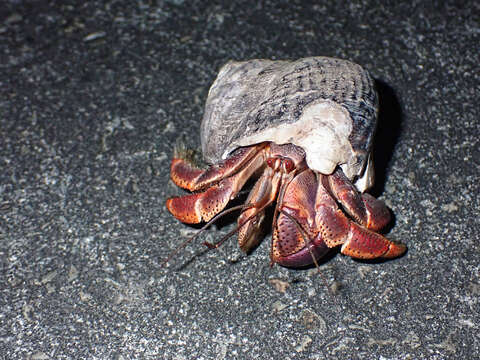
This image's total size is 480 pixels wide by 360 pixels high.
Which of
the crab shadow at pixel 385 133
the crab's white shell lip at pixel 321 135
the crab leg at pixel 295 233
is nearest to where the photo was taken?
the crab's white shell lip at pixel 321 135

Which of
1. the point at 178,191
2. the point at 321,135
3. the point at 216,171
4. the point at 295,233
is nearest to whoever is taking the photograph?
the point at 321,135

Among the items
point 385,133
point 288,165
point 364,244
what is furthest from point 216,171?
point 385,133

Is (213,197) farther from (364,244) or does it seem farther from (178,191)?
(364,244)

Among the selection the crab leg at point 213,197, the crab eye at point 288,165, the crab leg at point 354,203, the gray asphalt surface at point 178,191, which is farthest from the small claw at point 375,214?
the crab leg at point 213,197

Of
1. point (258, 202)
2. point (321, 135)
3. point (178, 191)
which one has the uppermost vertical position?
point (321, 135)

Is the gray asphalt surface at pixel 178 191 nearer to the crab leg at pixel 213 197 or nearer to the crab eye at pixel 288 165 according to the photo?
the crab leg at pixel 213 197

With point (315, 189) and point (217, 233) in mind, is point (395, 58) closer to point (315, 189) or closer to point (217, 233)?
point (315, 189)

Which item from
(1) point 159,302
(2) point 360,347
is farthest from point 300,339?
(1) point 159,302
